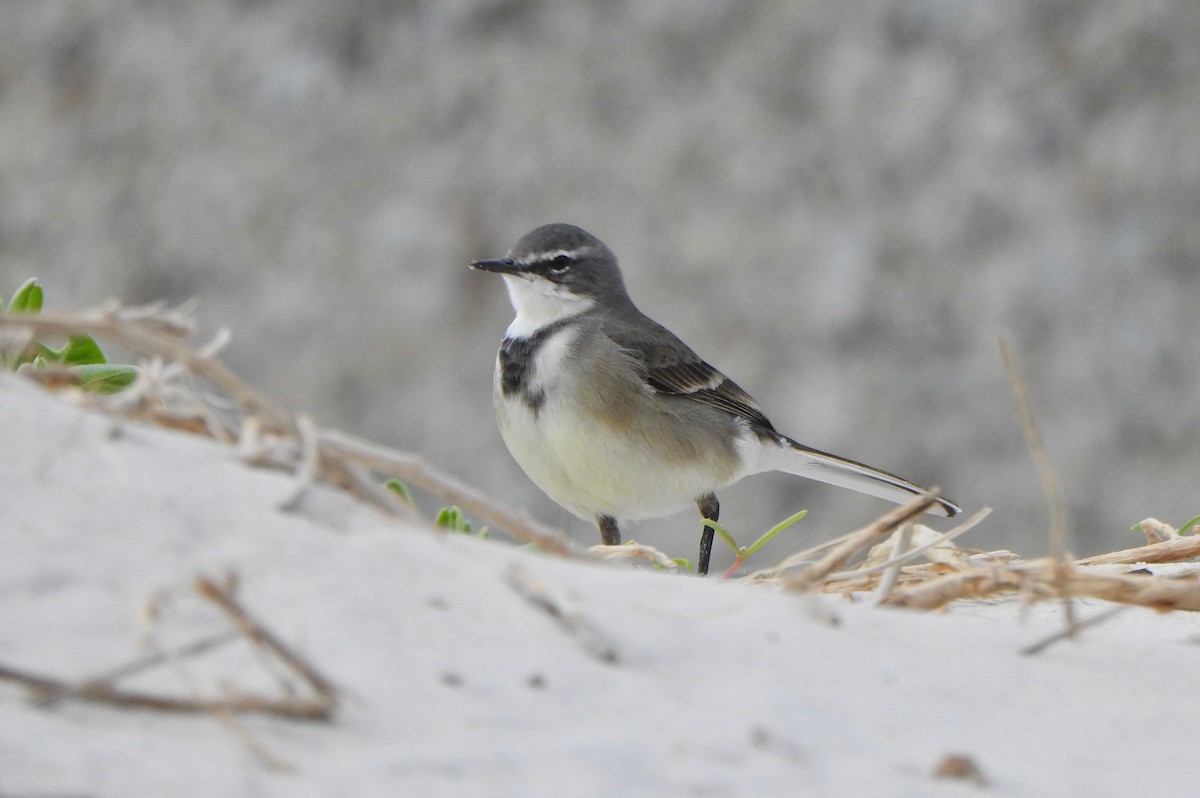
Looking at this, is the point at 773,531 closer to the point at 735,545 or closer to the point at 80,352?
the point at 735,545

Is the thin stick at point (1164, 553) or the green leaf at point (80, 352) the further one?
the thin stick at point (1164, 553)

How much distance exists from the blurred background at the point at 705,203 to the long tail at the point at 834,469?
265 centimetres

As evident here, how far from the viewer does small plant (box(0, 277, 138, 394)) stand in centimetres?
328

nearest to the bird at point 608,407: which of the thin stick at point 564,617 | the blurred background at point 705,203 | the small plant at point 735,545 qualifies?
the small plant at point 735,545

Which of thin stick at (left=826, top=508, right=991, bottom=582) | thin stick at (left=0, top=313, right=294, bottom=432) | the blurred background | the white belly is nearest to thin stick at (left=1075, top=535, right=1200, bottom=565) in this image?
thin stick at (left=826, top=508, right=991, bottom=582)

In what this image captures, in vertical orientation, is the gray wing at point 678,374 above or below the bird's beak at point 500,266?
below

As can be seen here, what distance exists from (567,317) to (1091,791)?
4.16 metres

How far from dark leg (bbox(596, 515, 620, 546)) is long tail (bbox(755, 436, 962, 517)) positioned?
2.90ft

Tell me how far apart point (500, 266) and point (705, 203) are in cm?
408

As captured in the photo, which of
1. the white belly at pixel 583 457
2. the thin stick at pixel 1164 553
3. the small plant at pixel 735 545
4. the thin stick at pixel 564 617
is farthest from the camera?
the white belly at pixel 583 457

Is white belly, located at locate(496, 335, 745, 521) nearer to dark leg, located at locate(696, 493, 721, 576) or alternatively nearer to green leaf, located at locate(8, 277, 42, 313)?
dark leg, located at locate(696, 493, 721, 576)

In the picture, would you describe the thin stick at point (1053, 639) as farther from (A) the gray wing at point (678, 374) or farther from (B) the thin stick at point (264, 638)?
(A) the gray wing at point (678, 374)

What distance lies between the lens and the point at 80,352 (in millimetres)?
3494

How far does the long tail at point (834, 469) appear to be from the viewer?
6344mm
